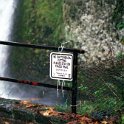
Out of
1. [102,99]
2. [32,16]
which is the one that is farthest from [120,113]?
[32,16]

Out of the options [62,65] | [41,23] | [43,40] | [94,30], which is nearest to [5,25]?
[41,23]

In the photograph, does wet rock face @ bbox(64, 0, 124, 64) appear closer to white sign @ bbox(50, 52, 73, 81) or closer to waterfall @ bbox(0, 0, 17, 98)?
waterfall @ bbox(0, 0, 17, 98)

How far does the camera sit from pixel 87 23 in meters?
10.4

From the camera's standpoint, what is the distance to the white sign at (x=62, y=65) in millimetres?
6753

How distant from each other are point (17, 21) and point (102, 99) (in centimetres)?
507

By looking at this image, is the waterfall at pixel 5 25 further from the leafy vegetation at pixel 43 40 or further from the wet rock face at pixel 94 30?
→ the wet rock face at pixel 94 30

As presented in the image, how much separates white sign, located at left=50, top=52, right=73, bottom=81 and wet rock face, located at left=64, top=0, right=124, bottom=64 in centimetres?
329

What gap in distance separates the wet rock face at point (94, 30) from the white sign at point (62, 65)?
10.8 ft

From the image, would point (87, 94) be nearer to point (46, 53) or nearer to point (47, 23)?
point (46, 53)

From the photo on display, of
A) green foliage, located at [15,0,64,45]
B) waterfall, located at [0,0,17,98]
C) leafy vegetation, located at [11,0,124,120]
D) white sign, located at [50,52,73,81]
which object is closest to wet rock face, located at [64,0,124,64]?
leafy vegetation, located at [11,0,124,120]

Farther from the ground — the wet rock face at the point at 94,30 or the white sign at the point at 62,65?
the wet rock face at the point at 94,30

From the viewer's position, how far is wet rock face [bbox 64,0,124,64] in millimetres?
10133

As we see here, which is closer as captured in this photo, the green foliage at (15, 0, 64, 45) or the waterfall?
the green foliage at (15, 0, 64, 45)

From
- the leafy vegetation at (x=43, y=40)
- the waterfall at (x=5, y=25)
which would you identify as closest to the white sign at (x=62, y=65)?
the leafy vegetation at (x=43, y=40)
